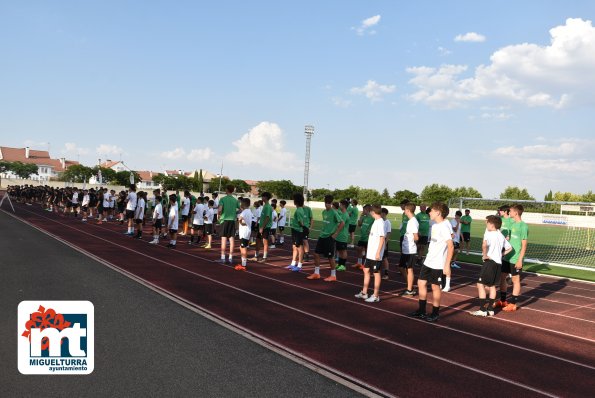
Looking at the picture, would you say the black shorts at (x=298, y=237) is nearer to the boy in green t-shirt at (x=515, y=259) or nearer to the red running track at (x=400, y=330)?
the red running track at (x=400, y=330)

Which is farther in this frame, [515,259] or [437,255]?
[515,259]

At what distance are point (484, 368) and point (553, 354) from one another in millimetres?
1487

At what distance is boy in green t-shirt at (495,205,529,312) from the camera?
8.57 metres

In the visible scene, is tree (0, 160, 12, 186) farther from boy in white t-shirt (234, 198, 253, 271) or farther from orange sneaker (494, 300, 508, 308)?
orange sneaker (494, 300, 508, 308)

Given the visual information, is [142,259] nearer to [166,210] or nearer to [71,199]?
[166,210]

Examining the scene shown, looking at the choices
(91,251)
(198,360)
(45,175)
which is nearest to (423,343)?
(198,360)

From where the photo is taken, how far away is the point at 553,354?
5762mm

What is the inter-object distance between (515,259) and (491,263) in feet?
4.77

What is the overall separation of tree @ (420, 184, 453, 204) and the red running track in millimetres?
70416

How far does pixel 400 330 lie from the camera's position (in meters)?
6.34

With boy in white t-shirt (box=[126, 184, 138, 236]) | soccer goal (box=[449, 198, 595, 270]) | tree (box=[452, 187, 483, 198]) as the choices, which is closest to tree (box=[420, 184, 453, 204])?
tree (box=[452, 187, 483, 198])

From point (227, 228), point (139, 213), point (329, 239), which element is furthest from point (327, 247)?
point (139, 213)

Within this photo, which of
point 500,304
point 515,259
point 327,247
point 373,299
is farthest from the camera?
point 327,247

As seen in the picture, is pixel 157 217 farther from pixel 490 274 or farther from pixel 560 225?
pixel 560 225
